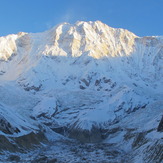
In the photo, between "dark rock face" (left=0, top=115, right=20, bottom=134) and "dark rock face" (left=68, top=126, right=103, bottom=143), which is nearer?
"dark rock face" (left=0, top=115, right=20, bottom=134)

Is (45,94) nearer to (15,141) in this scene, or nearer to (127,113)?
(127,113)

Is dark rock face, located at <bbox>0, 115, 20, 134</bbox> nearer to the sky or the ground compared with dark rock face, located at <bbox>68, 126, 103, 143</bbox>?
nearer to the ground

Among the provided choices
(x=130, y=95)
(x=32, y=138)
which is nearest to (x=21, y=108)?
(x=130, y=95)

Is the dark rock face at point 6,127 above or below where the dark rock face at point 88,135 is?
below

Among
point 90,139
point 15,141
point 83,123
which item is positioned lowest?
point 15,141

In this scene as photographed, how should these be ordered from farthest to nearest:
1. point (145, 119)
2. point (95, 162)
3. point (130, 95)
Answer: point (130, 95)
point (145, 119)
point (95, 162)

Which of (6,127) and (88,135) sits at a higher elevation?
(88,135)

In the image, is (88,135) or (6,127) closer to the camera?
(6,127)

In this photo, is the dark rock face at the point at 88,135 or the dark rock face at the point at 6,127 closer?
the dark rock face at the point at 6,127

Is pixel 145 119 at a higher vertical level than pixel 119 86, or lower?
lower

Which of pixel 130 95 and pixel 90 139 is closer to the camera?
pixel 90 139

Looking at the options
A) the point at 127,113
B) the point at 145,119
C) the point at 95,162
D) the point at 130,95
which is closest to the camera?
the point at 95,162
